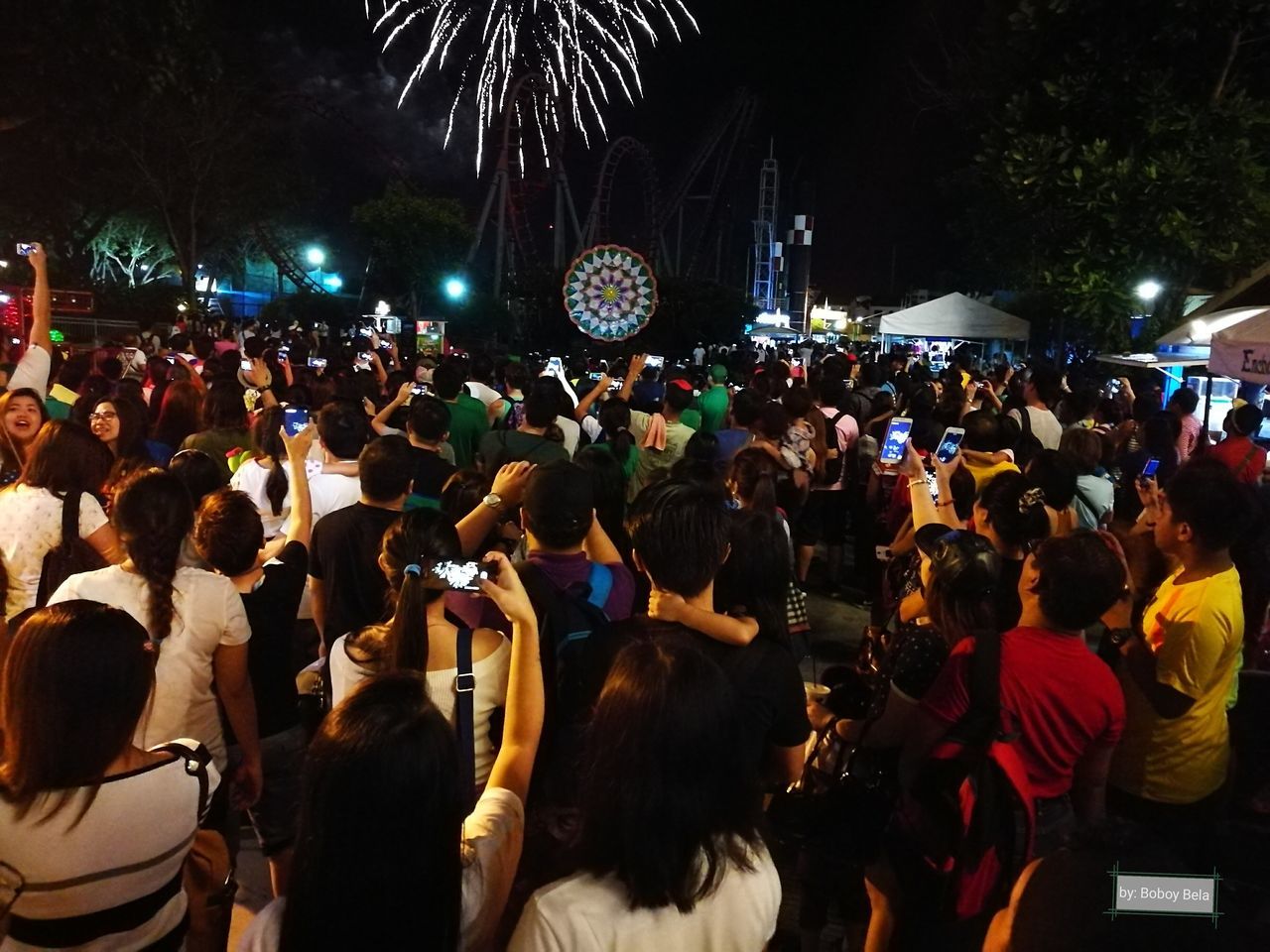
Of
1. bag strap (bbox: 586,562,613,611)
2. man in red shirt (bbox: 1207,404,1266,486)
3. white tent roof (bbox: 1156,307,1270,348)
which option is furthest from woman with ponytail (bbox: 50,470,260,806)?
man in red shirt (bbox: 1207,404,1266,486)

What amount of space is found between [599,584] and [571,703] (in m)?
0.41

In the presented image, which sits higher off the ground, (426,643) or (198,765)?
(426,643)

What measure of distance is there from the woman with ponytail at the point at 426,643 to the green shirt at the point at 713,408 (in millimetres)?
4974

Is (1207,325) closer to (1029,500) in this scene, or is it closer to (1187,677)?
(1029,500)

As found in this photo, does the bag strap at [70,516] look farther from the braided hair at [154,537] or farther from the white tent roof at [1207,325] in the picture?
the white tent roof at [1207,325]

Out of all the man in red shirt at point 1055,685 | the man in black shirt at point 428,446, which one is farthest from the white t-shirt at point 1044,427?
the man in red shirt at point 1055,685

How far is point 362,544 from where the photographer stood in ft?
10.8

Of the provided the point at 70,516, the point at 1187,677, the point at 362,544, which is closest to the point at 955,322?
the point at 1187,677

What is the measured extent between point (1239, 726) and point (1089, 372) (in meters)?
14.6

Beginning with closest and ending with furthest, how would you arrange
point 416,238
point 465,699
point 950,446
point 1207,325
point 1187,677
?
point 465,699 < point 1187,677 < point 950,446 < point 1207,325 < point 416,238

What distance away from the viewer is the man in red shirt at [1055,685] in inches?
89.7

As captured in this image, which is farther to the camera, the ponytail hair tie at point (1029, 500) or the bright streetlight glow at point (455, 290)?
the bright streetlight glow at point (455, 290)

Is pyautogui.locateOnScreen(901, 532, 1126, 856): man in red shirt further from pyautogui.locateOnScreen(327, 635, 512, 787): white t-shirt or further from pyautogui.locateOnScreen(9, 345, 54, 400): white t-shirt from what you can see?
pyautogui.locateOnScreen(9, 345, 54, 400): white t-shirt

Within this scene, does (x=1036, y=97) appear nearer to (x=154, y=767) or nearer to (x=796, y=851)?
(x=796, y=851)
